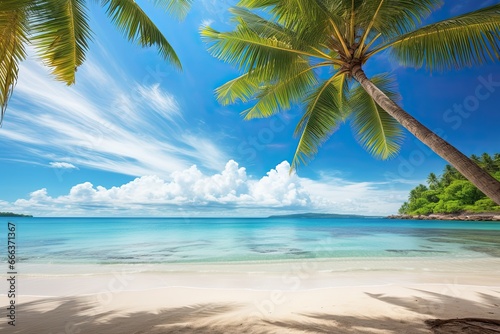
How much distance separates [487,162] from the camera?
48438 millimetres

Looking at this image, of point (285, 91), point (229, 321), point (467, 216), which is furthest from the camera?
point (467, 216)

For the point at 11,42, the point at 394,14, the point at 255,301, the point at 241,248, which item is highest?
the point at 394,14

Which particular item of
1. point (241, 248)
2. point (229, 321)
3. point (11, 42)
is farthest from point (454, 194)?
point (11, 42)

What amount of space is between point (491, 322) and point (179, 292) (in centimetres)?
524

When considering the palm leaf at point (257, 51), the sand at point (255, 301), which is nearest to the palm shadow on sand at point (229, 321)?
the sand at point (255, 301)

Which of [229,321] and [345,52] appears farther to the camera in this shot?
[345,52]

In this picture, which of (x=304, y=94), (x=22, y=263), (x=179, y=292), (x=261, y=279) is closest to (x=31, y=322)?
(x=179, y=292)

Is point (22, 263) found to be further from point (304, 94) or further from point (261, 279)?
point (304, 94)

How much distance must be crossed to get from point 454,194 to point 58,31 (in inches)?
2704

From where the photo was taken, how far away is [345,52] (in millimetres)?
4852

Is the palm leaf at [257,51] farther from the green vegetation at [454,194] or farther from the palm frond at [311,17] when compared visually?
the green vegetation at [454,194]

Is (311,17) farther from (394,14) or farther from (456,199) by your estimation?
(456,199)

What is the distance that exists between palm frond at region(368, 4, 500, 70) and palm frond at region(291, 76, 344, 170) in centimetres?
179

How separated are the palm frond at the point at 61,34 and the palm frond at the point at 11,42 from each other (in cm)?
47
